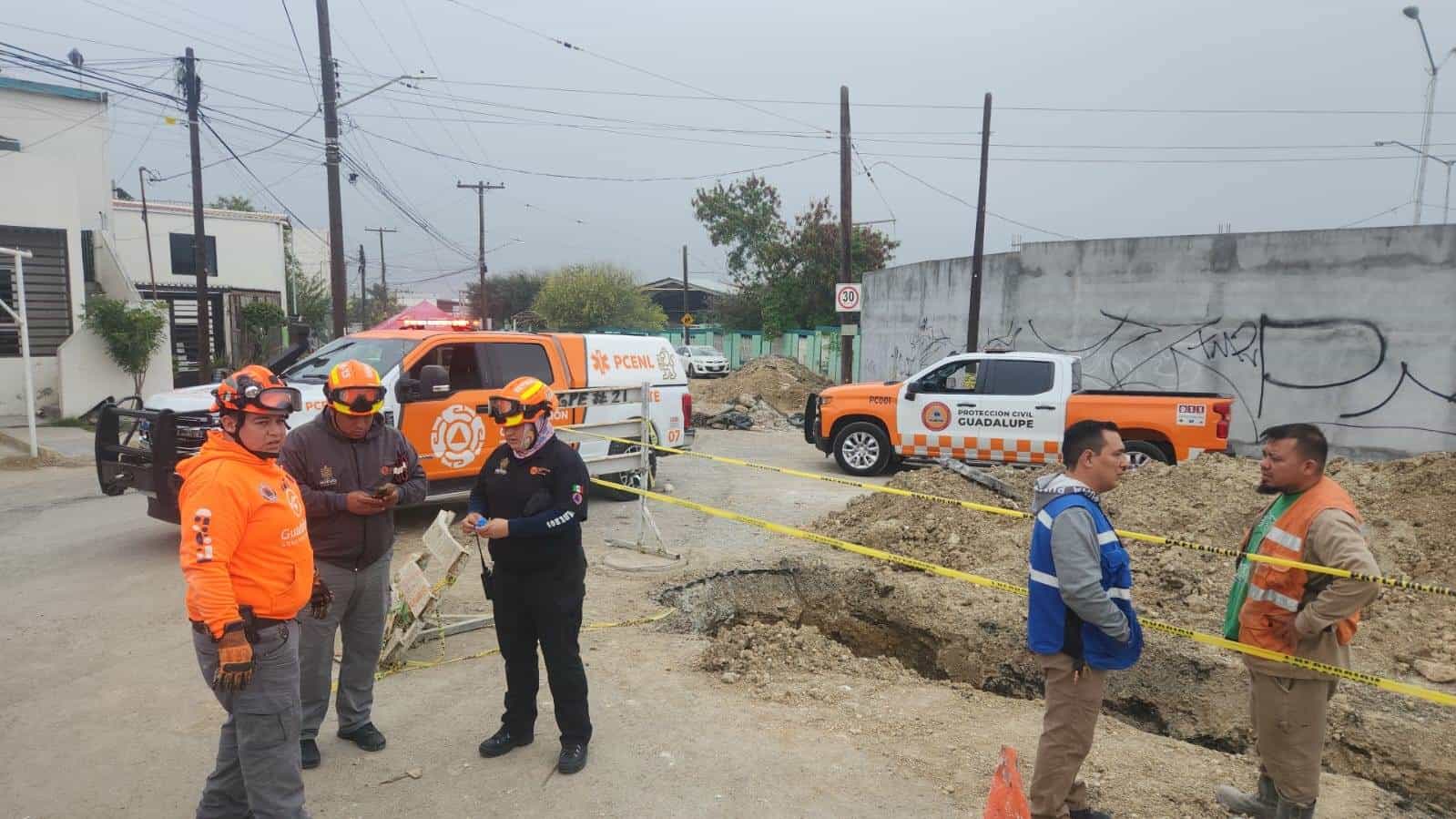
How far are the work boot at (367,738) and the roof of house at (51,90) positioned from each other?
25982mm

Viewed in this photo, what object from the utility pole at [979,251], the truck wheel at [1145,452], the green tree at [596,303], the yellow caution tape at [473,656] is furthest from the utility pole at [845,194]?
the green tree at [596,303]

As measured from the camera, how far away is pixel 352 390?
3.78 meters

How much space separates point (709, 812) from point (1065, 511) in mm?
1858

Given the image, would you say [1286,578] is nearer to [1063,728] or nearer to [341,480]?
[1063,728]

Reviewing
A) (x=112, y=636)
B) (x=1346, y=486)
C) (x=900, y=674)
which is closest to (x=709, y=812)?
(x=900, y=674)

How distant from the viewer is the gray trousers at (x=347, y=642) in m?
3.76

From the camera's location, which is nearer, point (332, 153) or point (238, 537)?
point (238, 537)

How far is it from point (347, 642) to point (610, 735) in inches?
52.1

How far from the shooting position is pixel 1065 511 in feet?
9.89

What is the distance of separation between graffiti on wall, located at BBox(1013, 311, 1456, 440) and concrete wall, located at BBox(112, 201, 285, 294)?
26801 millimetres

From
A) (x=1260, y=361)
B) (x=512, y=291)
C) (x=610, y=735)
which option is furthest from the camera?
(x=512, y=291)

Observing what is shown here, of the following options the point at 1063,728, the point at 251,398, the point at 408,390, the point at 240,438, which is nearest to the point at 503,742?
the point at 240,438

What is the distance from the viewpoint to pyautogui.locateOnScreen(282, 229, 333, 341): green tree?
3551 cm

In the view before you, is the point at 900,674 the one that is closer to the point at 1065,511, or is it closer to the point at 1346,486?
the point at 1065,511
